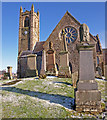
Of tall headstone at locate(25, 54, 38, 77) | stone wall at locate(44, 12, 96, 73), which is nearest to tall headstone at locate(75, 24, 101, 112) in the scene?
tall headstone at locate(25, 54, 38, 77)

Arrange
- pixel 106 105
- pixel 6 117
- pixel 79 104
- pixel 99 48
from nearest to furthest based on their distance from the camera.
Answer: pixel 6 117, pixel 79 104, pixel 106 105, pixel 99 48

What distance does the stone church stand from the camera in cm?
1067

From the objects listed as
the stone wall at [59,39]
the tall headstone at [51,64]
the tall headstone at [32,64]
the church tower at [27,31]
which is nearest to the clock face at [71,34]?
the stone wall at [59,39]

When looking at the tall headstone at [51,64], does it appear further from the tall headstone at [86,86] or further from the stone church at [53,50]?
the tall headstone at [86,86]

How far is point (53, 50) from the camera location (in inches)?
484

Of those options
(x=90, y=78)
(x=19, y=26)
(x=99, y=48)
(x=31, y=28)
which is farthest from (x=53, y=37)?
(x=90, y=78)

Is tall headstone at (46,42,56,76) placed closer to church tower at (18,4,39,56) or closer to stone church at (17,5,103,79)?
stone church at (17,5,103,79)

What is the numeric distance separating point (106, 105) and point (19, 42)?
2743cm

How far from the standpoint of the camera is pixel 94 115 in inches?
142

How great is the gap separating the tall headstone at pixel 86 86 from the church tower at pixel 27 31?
23597 millimetres

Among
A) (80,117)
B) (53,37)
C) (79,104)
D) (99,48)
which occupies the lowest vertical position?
(80,117)

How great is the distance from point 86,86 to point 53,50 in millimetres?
8504

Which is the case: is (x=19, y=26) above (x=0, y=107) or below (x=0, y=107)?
above

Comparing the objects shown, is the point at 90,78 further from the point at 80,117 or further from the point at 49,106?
the point at 49,106
